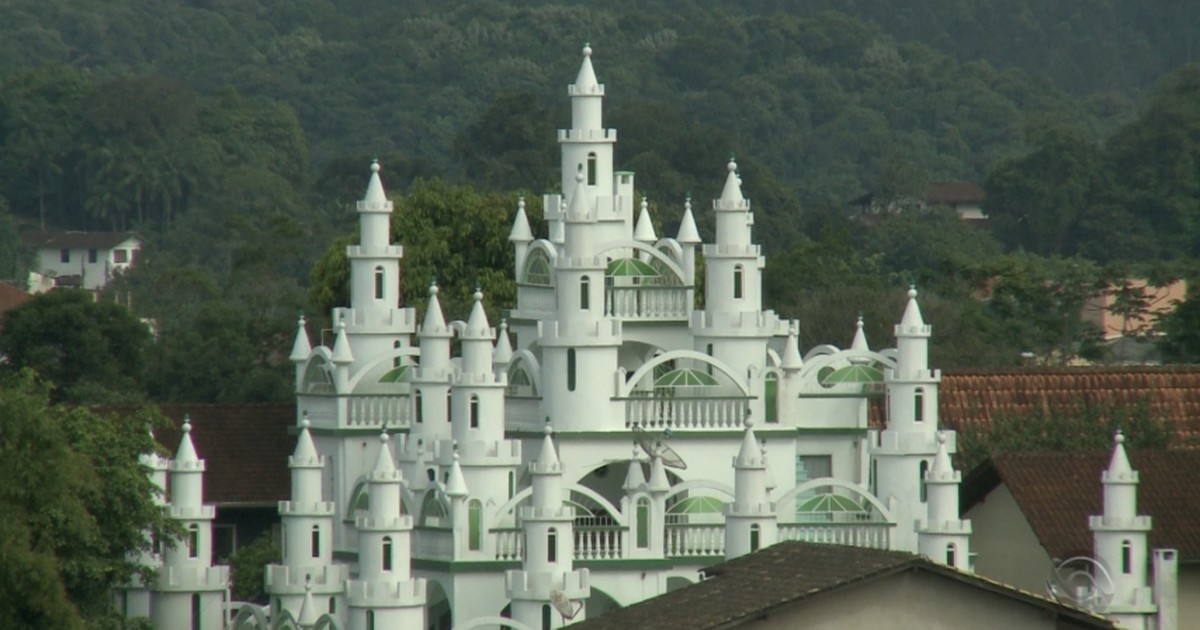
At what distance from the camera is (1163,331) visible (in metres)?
82.6

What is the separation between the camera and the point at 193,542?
178ft

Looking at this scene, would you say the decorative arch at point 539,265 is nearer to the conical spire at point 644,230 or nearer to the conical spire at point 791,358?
the conical spire at point 644,230

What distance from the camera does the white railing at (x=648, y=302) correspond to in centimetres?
5522

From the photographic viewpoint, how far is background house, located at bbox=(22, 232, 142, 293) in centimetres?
14125

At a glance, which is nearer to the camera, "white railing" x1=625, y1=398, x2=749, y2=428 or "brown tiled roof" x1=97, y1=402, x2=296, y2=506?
"white railing" x1=625, y1=398, x2=749, y2=428

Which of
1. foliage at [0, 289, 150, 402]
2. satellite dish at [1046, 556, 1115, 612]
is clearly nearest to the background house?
foliage at [0, 289, 150, 402]

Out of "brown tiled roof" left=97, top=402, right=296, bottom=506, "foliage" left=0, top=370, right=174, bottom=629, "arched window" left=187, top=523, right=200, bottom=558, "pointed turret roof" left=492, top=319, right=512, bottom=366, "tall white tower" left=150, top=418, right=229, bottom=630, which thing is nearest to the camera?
"foliage" left=0, top=370, right=174, bottom=629

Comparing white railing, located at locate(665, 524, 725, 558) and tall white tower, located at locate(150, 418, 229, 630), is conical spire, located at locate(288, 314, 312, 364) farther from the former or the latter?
white railing, located at locate(665, 524, 725, 558)

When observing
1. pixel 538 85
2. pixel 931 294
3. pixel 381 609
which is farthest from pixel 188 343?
pixel 538 85

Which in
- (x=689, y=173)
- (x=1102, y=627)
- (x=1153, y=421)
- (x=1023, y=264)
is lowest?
(x=1102, y=627)

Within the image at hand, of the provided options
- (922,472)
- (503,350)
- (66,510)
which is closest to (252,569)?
(503,350)

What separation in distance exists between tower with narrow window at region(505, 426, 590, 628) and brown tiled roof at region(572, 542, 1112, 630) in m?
7.05

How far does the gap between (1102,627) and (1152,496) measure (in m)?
14.3

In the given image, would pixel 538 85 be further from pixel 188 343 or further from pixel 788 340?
pixel 788 340
